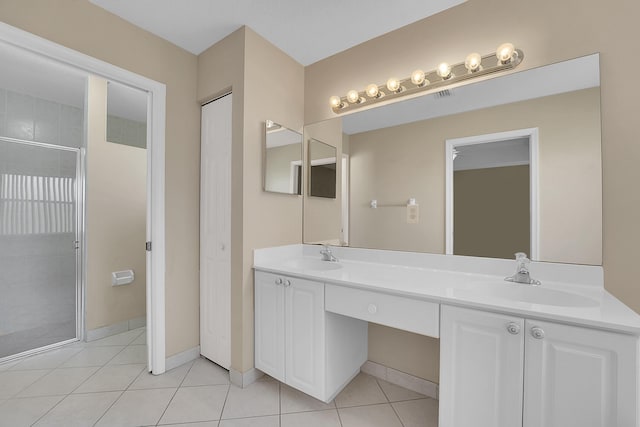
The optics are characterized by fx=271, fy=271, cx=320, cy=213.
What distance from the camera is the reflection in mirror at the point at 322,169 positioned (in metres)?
2.14

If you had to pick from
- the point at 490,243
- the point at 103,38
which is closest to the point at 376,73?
the point at 490,243

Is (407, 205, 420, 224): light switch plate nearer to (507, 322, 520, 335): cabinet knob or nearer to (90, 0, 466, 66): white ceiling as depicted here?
(507, 322, 520, 335): cabinet knob

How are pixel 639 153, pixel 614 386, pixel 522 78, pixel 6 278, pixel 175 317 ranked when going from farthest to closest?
pixel 6 278 → pixel 175 317 → pixel 522 78 → pixel 639 153 → pixel 614 386

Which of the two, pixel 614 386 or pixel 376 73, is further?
pixel 376 73

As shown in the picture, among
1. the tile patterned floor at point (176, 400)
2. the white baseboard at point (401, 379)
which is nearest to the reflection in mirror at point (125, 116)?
the tile patterned floor at point (176, 400)

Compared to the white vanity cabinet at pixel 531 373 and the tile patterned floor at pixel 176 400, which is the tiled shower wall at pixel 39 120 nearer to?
the tile patterned floor at pixel 176 400

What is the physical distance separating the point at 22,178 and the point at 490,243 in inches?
154

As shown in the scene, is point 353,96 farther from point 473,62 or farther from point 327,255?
point 327,255

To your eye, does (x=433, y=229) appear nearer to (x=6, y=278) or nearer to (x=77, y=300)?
(x=77, y=300)

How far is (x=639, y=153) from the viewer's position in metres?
1.18

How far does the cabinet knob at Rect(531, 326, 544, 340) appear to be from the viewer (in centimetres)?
95

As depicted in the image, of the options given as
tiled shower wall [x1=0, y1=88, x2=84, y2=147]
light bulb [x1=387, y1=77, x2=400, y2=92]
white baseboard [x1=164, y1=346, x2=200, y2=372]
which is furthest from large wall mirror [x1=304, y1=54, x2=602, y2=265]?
tiled shower wall [x1=0, y1=88, x2=84, y2=147]

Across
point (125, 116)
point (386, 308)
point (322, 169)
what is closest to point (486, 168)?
point (386, 308)

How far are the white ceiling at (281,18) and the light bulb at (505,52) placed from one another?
41cm
